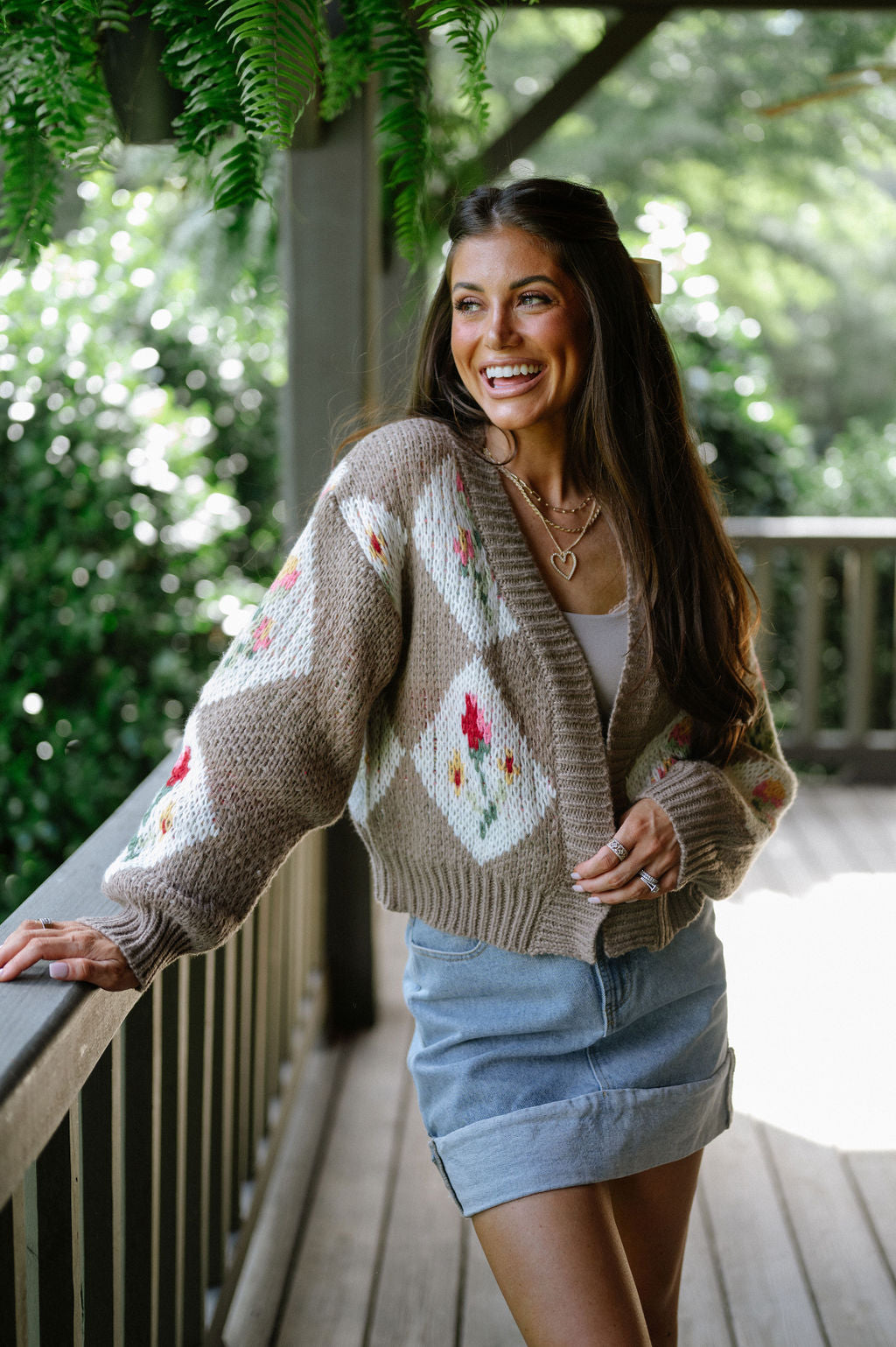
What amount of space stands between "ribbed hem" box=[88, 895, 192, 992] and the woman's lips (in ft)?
2.13

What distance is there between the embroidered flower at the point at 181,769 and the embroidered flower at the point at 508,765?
315 mm

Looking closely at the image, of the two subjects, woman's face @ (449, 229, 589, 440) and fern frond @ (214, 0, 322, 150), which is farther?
woman's face @ (449, 229, 589, 440)

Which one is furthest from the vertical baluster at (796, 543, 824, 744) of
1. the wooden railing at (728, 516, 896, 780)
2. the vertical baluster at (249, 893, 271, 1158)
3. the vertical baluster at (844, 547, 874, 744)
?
the vertical baluster at (249, 893, 271, 1158)

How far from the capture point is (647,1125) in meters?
1.37

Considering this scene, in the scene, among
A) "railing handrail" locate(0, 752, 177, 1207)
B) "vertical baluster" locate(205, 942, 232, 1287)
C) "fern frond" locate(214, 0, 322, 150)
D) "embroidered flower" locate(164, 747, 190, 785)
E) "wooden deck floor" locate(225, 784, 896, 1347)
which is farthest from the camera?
"wooden deck floor" locate(225, 784, 896, 1347)

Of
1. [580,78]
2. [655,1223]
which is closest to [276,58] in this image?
[655,1223]

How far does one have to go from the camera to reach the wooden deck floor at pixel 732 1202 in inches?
80.4

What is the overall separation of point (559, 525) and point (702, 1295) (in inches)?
54.6

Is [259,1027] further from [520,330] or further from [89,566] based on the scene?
[520,330]

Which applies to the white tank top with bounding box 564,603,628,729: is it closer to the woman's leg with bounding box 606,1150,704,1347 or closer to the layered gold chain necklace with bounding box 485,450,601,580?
the layered gold chain necklace with bounding box 485,450,601,580

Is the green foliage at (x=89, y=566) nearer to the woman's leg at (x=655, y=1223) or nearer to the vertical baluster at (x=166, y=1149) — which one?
the vertical baluster at (x=166, y=1149)

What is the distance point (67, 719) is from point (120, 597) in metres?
0.31

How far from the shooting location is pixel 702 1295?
2.11 m

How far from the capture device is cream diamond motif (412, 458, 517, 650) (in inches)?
52.4
